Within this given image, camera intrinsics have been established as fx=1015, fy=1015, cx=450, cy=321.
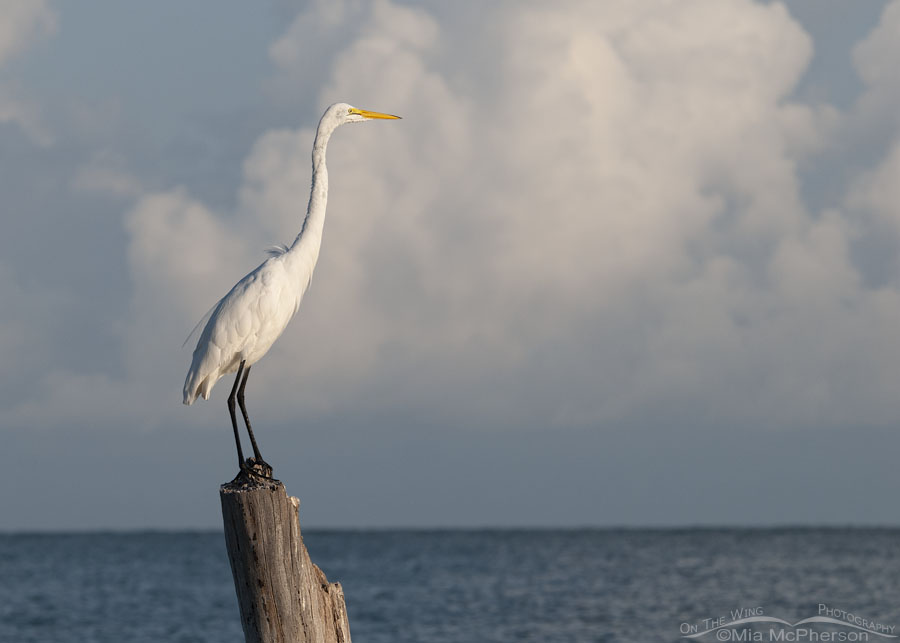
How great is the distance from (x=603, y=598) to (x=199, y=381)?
91.8 feet

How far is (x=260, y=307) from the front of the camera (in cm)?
950

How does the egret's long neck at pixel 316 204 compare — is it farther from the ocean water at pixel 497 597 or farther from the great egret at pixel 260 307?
the ocean water at pixel 497 597

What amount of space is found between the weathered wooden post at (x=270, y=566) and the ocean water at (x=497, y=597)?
61.9 feet

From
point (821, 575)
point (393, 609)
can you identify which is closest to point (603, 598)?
point (393, 609)

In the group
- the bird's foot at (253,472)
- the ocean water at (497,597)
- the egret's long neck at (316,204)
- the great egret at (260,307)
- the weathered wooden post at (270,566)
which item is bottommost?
the ocean water at (497,597)

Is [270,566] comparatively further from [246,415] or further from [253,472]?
[246,415]

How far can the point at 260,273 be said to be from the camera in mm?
9695

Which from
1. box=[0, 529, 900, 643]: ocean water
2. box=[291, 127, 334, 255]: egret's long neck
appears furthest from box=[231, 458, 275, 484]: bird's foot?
box=[0, 529, 900, 643]: ocean water

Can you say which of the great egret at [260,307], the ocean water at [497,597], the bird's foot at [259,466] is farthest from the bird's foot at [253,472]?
the ocean water at [497,597]

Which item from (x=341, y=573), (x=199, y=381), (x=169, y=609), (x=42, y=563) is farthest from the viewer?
(x=42, y=563)

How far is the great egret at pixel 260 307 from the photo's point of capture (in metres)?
9.51

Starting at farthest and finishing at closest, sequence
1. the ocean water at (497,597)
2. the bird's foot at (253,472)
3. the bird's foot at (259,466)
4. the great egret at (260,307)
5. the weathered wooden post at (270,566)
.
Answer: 1. the ocean water at (497,597)
2. the great egret at (260,307)
3. the bird's foot at (259,466)
4. the bird's foot at (253,472)
5. the weathered wooden post at (270,566)

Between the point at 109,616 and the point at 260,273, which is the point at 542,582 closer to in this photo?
the point at 109,616

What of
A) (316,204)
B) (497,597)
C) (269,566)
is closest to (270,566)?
(269,566)
